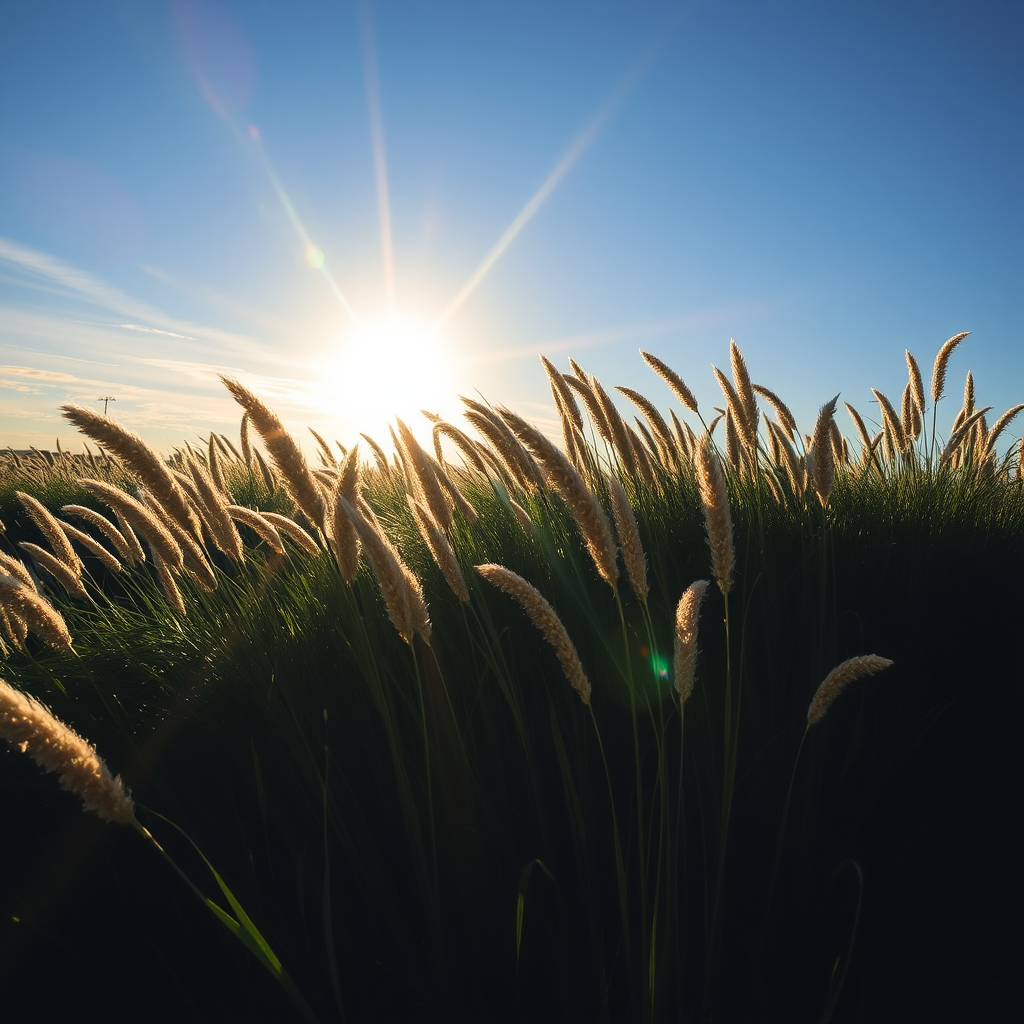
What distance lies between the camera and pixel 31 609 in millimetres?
1448

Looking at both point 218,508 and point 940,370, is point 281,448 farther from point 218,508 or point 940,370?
point 940,370

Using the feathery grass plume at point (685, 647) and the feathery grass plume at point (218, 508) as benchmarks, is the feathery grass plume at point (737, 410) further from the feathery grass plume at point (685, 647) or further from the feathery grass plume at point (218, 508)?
the feathery grass plume at point (218, 508)

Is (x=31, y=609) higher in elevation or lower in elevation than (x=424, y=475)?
lower

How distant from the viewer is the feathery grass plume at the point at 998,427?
14.8 feet

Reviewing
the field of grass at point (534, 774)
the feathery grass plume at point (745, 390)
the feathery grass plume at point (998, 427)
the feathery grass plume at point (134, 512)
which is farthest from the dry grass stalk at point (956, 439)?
the feathery grass plume at point (134, 512)

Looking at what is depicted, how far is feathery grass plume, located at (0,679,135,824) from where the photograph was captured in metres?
0.79

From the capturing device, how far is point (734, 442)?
3150 mm

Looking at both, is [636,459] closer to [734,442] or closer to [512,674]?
[734,442]

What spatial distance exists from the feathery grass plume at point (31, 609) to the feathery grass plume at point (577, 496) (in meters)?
1.13

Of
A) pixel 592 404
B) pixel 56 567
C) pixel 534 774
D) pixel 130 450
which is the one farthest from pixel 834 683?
pixel 56 567

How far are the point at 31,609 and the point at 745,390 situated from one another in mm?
2438

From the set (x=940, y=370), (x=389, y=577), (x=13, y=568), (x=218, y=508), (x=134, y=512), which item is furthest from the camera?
(x=940, y=370)

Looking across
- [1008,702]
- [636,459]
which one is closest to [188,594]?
[636,459]

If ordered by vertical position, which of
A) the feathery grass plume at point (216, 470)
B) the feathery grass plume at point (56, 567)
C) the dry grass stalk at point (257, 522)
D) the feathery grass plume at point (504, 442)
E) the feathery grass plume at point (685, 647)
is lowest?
the feathery grass plume at point (685, 647)
